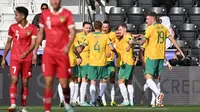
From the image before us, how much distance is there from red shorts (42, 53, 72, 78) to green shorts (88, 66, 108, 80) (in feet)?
24.4

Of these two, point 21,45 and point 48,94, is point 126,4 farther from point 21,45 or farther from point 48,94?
point 48,94

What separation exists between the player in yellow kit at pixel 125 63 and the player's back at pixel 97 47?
587 mm

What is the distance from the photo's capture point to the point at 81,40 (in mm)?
20953

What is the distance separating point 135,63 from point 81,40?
1958 mm

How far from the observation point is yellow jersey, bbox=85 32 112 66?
20844 millimetres

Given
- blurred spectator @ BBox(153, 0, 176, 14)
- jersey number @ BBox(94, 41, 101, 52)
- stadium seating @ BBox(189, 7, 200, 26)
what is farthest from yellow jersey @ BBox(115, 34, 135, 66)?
blurred spectator @ BBox(153, 0, 176, 14)

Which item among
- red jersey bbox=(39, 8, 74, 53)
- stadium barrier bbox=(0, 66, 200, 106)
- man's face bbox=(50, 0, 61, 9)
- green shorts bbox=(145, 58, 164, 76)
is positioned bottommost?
stadium barrier bbox=(0, 66, 200, 106)

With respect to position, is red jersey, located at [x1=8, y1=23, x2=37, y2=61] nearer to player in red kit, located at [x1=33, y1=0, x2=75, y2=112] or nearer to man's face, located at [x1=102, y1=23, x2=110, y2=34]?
player in red kit, located at [x1=33, y1=0, x2=75, y2=112]

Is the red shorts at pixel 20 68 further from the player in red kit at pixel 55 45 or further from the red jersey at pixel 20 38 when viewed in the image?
the player in red kit at pixel 55 45

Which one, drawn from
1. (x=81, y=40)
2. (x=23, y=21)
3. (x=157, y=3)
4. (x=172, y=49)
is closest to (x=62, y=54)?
(x=23, y=21)

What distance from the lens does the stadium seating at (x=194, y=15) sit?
27344mm

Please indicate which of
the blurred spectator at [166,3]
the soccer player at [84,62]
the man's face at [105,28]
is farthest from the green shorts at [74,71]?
the blurred spectator at [166,3]

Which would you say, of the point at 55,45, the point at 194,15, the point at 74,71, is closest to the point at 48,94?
the point at 55,45

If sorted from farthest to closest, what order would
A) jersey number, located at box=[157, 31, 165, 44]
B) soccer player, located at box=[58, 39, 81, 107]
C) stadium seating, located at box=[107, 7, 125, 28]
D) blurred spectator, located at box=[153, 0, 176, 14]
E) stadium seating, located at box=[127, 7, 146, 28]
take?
blurred spectator, located at box=[153, 0, 176, 14] < stadium seating, located at box=[127, 7, 146, 28] < stadium seating, located at box=[107, 7, 125, 28] < soccer player, located at box=[58, 39, 81, 107] < jersey number, located at box=[157, 31, 165, 44]
